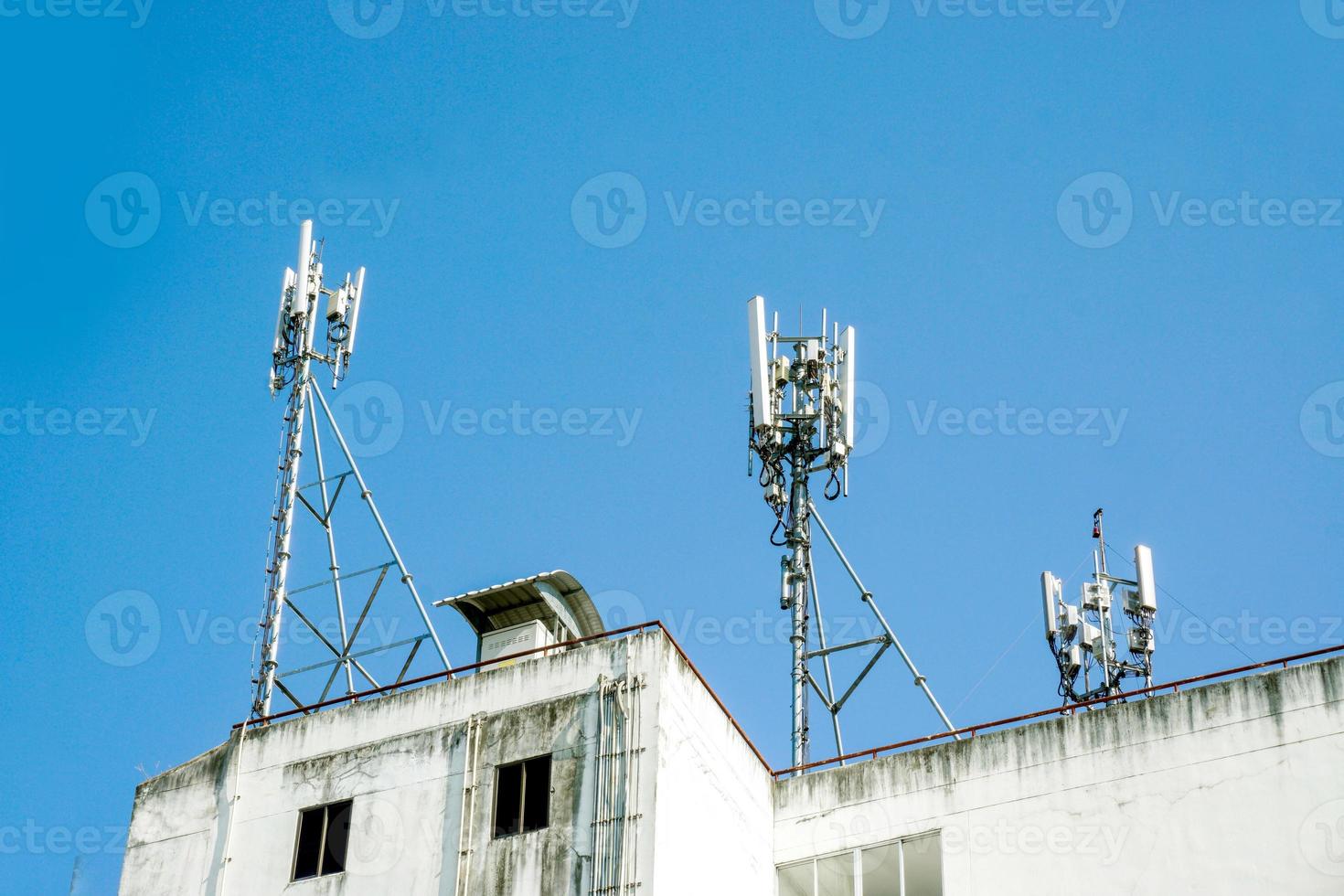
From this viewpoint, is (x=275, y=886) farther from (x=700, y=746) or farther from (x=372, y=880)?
(x=700, y=746)

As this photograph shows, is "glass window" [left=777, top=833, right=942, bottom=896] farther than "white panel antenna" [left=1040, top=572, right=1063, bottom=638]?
No

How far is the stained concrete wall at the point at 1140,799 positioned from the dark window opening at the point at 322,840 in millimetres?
9094

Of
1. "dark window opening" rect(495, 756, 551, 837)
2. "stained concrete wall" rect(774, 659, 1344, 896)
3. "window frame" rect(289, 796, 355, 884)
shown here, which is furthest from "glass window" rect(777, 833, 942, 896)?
"window frame" rect(289, 796, 355, 884)

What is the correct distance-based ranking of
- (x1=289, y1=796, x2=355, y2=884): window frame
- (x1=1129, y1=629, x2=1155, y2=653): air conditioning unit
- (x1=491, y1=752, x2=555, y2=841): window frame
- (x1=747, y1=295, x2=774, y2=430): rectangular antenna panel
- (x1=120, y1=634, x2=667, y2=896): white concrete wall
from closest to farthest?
(x1=120, y1=634, x2=667, y2=896): white concrete wall
(x1=491, y1=752, x2=555, y2=841): window frame
(x1=289, y1=796, x2=355, y2=884): window frame
(x1=747, y1=295, x2=774, y2=430): rectangular antenna panel
(x1=1129, y1=629, x2=1155, y2=653): air conditioning unit

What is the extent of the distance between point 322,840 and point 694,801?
24.9 feet

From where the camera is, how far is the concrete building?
1449 inches

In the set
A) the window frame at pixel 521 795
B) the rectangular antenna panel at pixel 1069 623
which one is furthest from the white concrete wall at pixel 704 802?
the rectangular antenna panel at pixel 1069 623

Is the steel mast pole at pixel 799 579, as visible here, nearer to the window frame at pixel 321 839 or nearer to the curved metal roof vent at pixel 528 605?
the curved metal roof vent at pixel 528 605

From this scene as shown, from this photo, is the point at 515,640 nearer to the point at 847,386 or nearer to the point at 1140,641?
the point at 847,386

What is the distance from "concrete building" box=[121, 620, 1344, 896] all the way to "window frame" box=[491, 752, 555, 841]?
0.13 ft

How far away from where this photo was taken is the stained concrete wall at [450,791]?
3700 centimetres

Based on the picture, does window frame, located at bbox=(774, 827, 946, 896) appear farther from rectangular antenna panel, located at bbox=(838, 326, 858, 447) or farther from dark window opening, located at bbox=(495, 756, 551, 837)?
rectangular antenna panel, located at bbox=(838, 326, 858, 447)

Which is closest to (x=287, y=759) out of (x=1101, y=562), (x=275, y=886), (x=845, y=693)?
(x=275, y=886)

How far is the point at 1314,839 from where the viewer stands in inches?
1428
